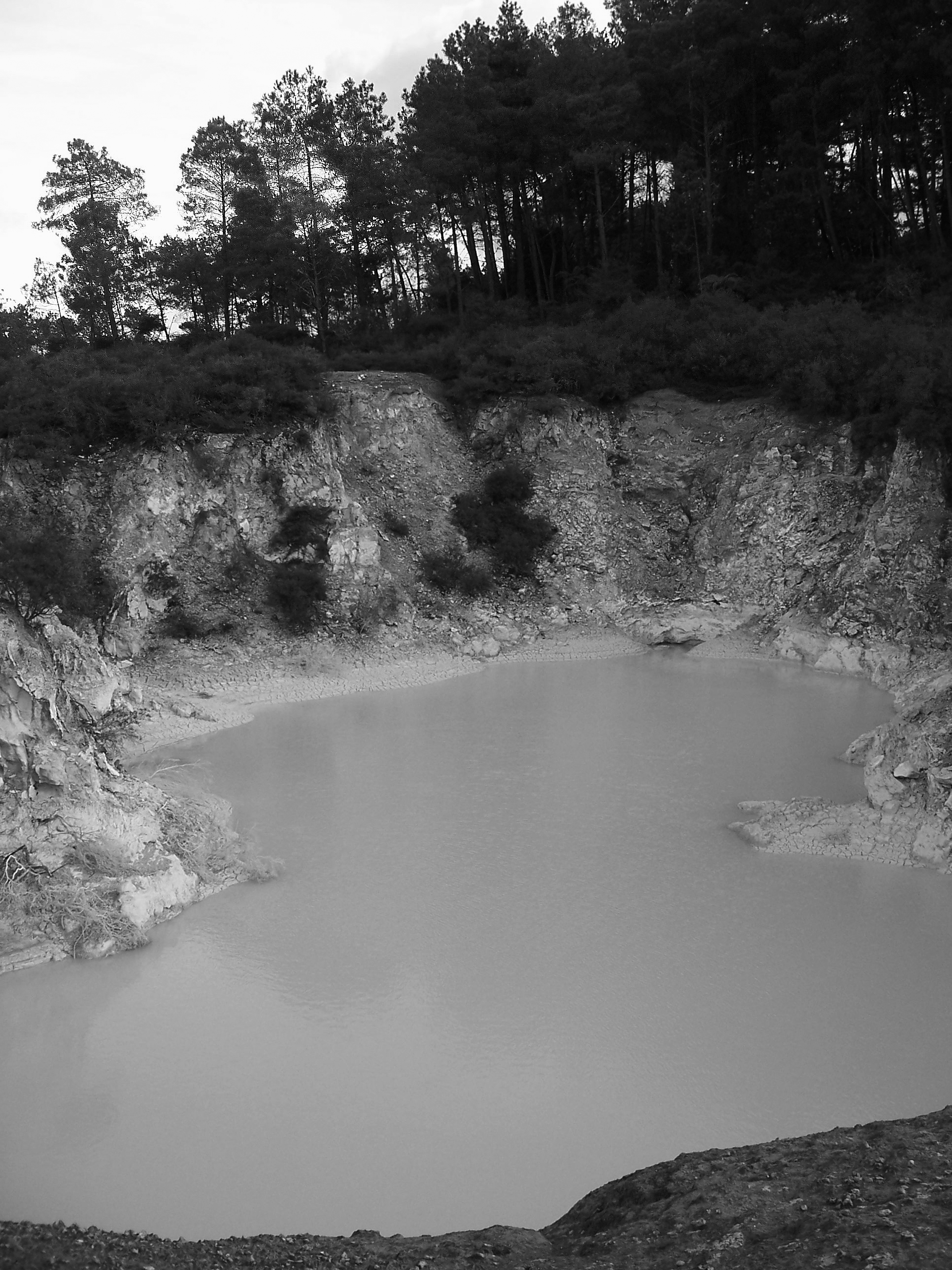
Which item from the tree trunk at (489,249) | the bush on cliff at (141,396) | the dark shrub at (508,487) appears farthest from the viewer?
the tree trunk at (489,249)

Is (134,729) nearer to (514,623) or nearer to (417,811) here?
(417,811)

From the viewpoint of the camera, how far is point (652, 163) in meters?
32.5

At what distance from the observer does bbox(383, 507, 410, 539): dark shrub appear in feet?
83.1

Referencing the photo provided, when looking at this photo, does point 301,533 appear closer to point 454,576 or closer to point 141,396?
point 454,576

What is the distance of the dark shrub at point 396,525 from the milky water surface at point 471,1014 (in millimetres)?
10879

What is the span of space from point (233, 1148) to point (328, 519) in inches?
699

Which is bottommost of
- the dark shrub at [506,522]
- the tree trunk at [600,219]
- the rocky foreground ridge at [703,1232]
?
the rocky foreground ridge at [703,1232]

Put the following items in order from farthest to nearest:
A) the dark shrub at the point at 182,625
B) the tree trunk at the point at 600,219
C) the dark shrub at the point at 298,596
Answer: the tree trunk at the point at 600,219, the dark shrub at the point at 298,596, the dark shrub at the point at 182,625

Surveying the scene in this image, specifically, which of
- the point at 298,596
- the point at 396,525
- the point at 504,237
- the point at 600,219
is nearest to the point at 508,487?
the point at 396,525

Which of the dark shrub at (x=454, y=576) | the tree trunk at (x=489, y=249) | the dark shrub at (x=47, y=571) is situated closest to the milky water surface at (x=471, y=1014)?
the dark shrub at (x=47, y=571)

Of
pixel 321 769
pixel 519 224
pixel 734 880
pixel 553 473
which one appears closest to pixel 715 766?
pixel 734 880

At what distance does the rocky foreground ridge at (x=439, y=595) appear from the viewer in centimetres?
1262

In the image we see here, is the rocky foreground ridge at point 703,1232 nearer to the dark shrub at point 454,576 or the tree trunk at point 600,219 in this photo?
the dark shrub at point 454,576

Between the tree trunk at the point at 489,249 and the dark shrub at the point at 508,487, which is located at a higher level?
the tree trunk at the point at 489,249
